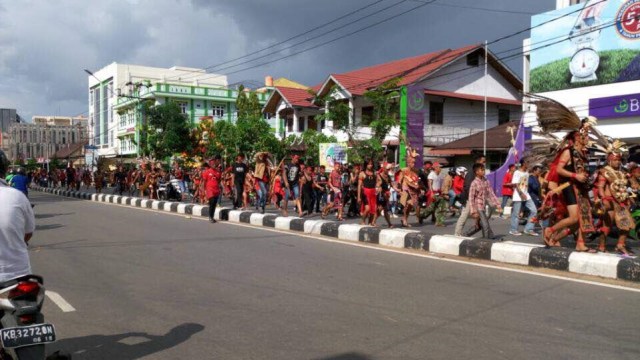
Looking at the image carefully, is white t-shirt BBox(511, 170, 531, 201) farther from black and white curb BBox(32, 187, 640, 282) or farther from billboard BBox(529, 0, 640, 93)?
billboard BBox(529, 0, 640, 93)

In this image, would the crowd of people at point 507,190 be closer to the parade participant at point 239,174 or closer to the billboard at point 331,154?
the parade participant at point 239,174

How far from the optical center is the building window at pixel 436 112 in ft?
101

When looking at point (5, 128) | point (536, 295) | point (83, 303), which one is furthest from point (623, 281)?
point (5, 128)

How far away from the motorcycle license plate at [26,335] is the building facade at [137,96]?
4899cm

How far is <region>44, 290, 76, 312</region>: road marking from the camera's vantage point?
213 inches

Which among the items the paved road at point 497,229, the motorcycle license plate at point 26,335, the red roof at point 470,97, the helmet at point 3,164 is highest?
the red roof at point 470,97

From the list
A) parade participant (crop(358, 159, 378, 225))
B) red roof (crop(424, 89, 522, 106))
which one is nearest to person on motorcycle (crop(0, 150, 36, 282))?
parade participant (crop(358, 159, 378, 225))

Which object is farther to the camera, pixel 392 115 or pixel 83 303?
pixel 392 115

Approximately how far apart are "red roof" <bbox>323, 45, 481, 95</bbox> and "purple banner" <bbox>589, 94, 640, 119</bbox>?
933 cm

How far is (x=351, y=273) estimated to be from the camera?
7145 millimetres

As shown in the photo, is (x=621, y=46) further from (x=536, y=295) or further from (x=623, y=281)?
(x=536, y=295)

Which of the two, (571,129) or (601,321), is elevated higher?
(571,129)

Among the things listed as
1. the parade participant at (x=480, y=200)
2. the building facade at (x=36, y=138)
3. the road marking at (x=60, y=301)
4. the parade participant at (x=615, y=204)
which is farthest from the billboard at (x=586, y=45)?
the building facade at (x=36, y=138)

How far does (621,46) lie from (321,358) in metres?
22.5
